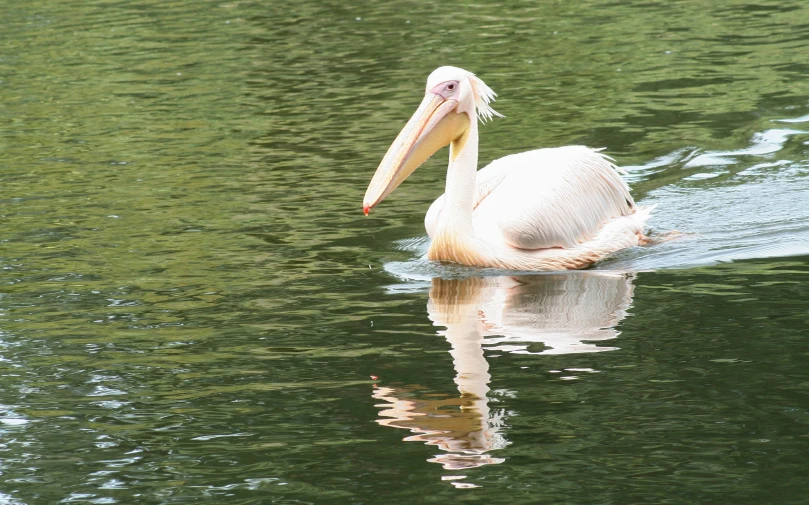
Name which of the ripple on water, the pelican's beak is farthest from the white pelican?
the ripple on water

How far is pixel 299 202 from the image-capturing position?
781cm

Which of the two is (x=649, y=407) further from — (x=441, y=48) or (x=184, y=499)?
(x=441, y=48)

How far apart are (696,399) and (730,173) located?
4.12 m

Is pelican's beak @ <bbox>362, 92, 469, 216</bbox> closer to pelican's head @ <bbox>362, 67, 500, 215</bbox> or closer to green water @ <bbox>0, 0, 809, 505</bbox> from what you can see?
pelican's head @ <bbox>362, 67, 500, 215</bbox>

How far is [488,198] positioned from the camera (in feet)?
22.0

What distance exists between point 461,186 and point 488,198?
39 centimetres

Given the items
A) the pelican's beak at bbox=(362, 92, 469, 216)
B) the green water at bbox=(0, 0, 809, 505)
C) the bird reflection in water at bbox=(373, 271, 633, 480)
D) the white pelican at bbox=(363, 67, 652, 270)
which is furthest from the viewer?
the white pelican at bbox=(363, 67, 652, 270)

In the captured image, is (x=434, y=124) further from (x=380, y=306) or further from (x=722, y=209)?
(x=722, y=209)

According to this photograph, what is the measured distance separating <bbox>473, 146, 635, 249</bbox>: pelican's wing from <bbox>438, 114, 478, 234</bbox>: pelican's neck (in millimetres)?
160

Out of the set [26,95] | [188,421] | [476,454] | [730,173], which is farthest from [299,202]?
[26,95]

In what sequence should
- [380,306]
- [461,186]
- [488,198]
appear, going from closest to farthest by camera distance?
[380,306], [461,186], [488,198]

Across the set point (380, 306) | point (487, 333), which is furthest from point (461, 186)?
point (487, 333)

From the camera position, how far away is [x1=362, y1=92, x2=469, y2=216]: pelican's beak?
6.05m

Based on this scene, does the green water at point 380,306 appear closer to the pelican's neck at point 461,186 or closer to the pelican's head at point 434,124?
the pelican's neck at point 461,186
